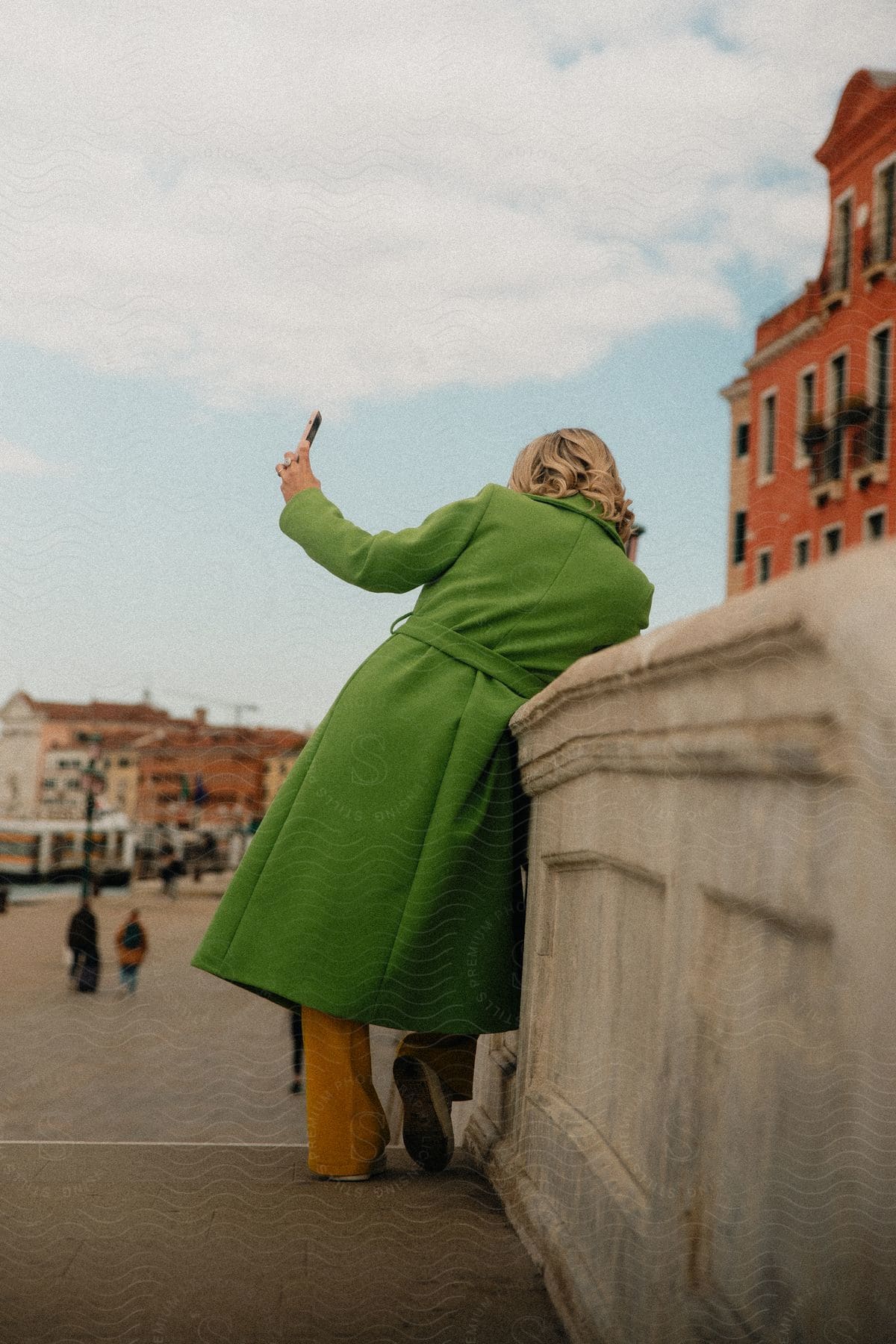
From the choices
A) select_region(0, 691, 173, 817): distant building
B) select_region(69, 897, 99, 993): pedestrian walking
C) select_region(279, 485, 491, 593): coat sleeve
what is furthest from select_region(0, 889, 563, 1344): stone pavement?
select_region(279, 485, 491, 593): coat sleeve

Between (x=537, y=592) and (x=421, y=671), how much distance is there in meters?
0.17

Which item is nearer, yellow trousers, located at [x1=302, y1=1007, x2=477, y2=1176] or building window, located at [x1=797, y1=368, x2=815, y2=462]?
building window, located at [x1=797, y1=368, x2=815, y2=462]

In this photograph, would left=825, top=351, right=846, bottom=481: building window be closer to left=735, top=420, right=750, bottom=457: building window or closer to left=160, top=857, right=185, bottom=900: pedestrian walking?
left=735, top=420, right=750, bottom=457: building window

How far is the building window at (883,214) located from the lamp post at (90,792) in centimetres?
68

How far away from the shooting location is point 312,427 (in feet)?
4.83

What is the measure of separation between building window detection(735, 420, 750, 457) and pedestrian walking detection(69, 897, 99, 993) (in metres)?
0.70

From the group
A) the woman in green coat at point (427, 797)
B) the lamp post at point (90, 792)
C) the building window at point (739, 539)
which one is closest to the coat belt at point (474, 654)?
the woman in green coat at point (427, 797)

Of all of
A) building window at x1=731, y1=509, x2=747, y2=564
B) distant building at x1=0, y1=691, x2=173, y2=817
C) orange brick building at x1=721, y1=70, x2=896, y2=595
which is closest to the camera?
orange brick building at x1=721, y1=70, x2=896, y2=595

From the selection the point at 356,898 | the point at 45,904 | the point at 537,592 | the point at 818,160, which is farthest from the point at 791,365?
the point at 45,904

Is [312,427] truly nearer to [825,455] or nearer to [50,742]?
[50,742]

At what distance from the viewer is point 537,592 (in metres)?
→ 1.64

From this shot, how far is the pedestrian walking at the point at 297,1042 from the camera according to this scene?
1.72 meters

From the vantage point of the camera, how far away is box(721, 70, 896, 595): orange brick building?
83cm

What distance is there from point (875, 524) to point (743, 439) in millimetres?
225
